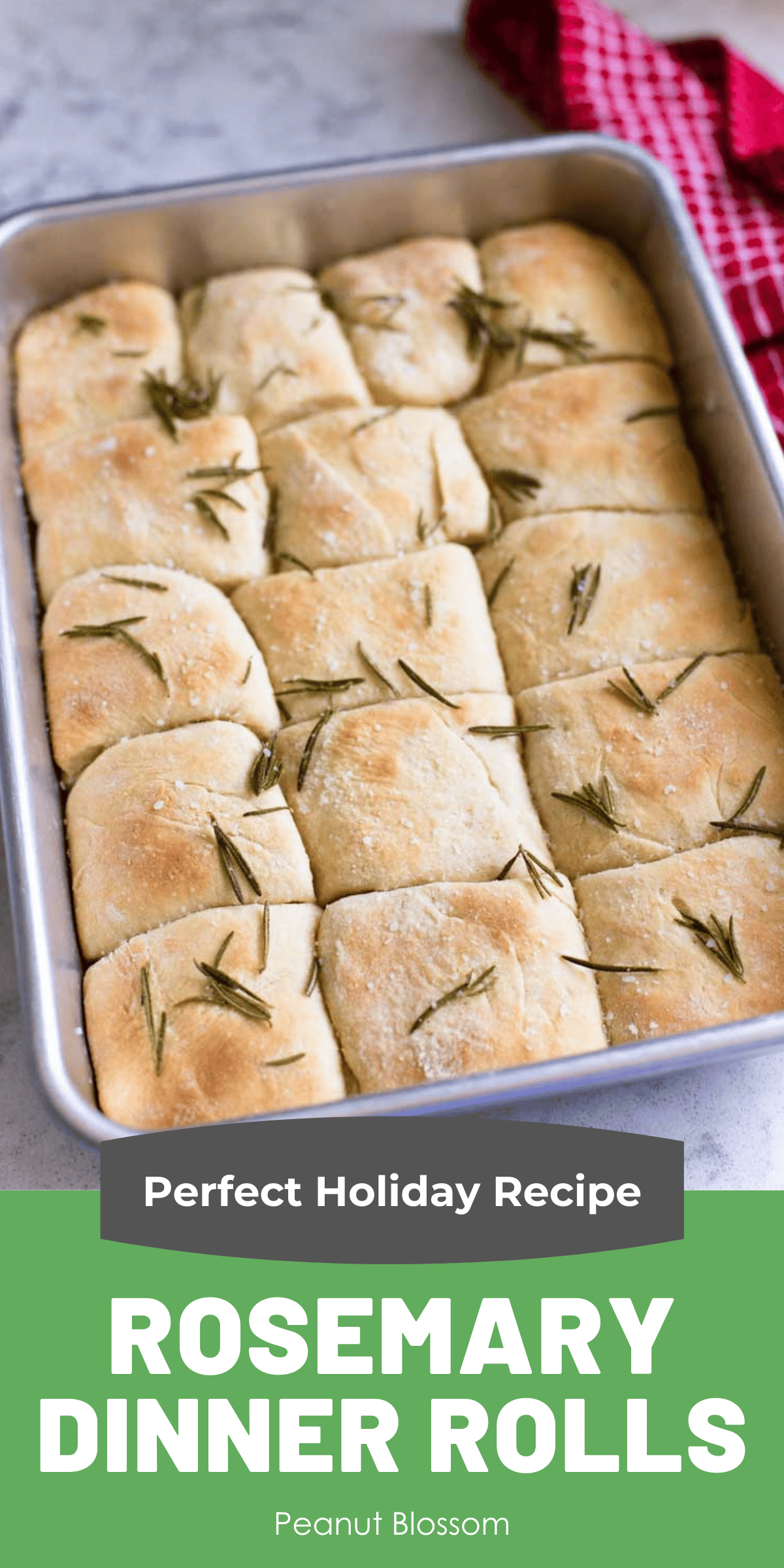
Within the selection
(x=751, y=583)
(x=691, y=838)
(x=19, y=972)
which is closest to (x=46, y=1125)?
(x=19, y=972)

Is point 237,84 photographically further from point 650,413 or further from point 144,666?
point 144,666

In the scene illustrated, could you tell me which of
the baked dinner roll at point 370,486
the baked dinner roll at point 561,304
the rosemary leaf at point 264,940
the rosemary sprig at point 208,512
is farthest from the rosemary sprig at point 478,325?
the rosemary leaf at point 264,940

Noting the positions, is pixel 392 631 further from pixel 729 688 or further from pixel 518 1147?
pixel 518 1147

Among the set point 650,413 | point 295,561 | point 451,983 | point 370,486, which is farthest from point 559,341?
point 451,983

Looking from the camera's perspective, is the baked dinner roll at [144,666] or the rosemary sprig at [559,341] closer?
the baked dinner roll at [144,666]

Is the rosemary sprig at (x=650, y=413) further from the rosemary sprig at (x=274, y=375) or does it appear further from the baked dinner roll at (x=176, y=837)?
the baked dinner roll at (x=176, y=837)

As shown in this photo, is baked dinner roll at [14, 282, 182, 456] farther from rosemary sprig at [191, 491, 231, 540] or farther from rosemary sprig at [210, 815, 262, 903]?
rosemary sprig at [210, 815, 262, 903]
